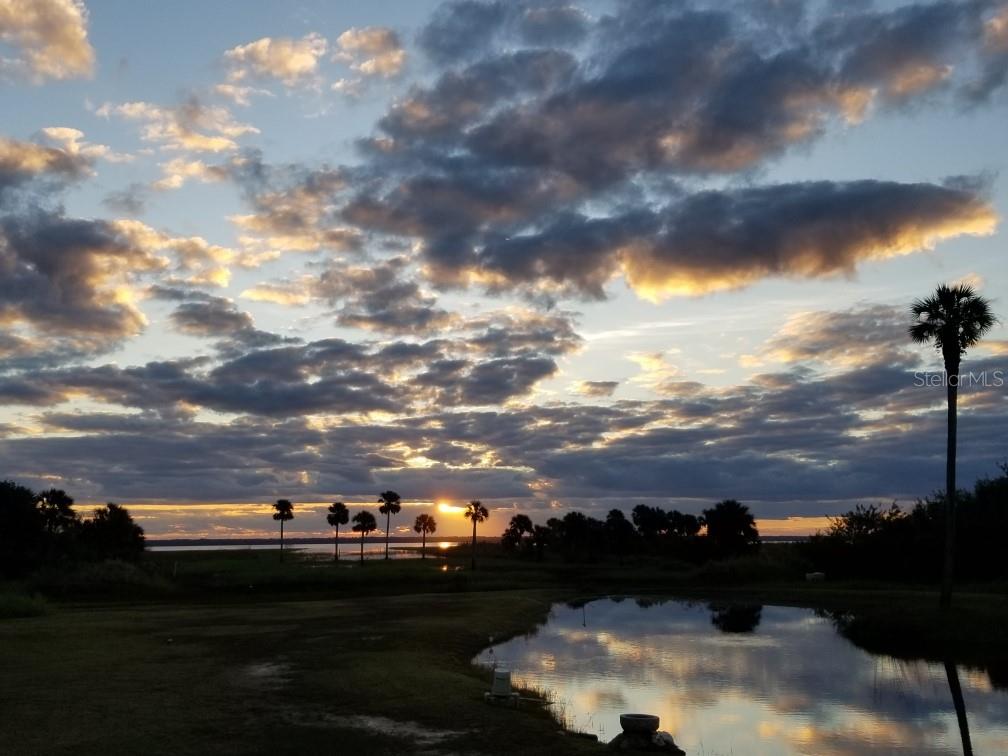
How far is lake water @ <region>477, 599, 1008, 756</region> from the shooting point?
21500 mm

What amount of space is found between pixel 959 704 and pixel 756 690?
602 cm

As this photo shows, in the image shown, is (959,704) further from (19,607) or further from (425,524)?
(425,524)

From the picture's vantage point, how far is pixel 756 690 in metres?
28.1

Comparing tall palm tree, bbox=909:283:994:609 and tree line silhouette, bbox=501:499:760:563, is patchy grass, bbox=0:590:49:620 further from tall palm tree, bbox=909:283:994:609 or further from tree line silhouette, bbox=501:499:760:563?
tree line silhouette, bbox=501:499:760:563

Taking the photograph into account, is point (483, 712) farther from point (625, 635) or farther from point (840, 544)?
point (840, 544)

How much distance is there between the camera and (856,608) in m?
53.3

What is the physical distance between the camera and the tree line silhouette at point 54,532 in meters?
80.8

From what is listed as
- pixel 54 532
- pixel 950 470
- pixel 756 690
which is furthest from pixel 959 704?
pixel 54 532

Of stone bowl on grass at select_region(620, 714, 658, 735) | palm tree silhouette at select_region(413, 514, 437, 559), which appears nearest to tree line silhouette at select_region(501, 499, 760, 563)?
palm tree silhouette at select_region(413, 514, 437, 559)

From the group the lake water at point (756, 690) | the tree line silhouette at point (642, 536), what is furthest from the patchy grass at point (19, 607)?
the tree line silhouette at point (642, 536)

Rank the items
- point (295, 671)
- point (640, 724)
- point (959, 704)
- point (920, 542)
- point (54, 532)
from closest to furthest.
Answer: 1. point (640, 724)
2. point (295, 671)
3. point (959, 704)
4. point (920, 542)
5. point (54, 532)

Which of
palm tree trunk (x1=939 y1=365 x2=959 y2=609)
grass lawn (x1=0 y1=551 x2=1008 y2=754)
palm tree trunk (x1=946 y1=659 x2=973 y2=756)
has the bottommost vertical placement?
palm tree trunk (x1=946 y1=659 x2=973 y2=756)

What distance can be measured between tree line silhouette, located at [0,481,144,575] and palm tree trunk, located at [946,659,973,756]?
249ft

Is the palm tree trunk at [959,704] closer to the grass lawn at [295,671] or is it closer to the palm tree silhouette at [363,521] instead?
the grass lawn at [295,671]
